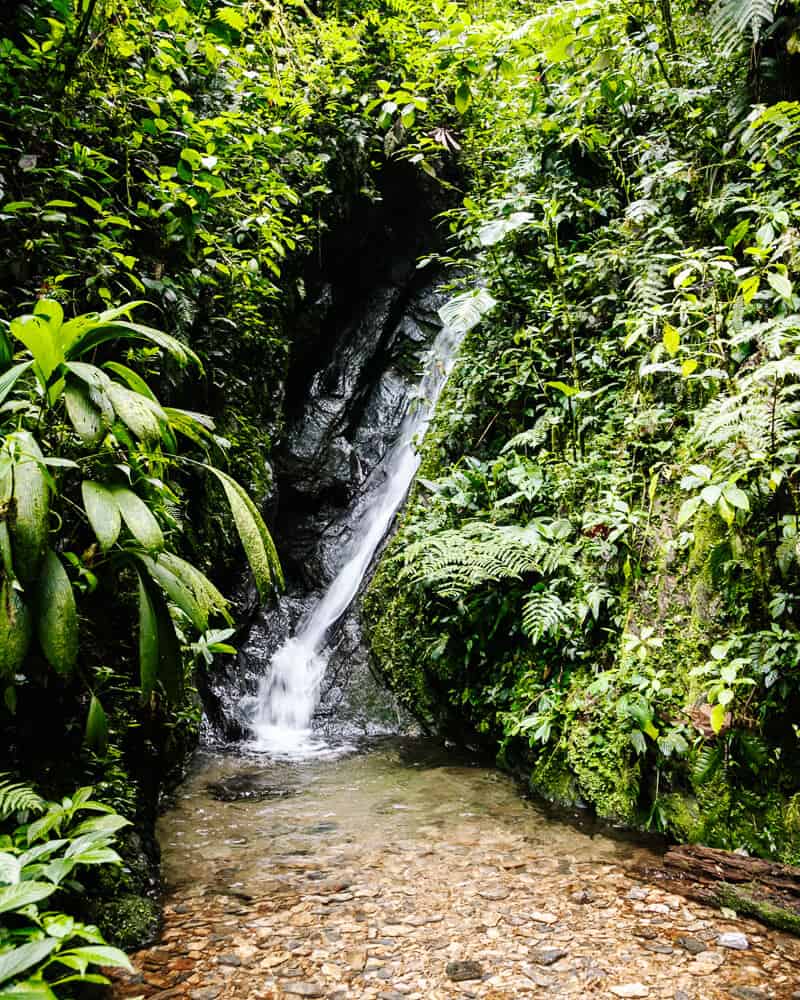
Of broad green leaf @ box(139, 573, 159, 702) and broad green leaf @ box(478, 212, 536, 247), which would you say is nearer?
broad green leaf @ box(139, 573, 159, 702)

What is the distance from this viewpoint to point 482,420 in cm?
552

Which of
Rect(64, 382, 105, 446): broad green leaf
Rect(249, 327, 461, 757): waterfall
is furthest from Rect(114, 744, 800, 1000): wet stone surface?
Rect(249, 327, 461, 757): waterfall

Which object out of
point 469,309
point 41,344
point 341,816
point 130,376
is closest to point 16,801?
point 41,344

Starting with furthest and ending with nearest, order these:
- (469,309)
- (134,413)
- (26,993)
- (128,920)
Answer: (469,309)
(128,920)
(134,413)
(26,993)

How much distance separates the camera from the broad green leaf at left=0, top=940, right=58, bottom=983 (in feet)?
3.92

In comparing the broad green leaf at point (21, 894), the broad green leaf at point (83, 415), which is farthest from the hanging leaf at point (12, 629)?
the broad green leaf at point (21, 894)

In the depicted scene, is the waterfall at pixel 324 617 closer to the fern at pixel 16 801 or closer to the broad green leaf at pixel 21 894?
the fern at pixel 16 801

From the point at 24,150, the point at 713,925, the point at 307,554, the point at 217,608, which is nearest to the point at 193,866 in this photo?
the point at 217,608

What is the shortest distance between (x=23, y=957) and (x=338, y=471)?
24.6 ft

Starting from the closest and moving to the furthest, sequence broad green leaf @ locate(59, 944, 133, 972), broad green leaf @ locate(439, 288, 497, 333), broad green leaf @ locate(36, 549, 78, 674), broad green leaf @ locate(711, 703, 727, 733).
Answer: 1. broad green leaf @ locate(59, 944, 133, 972)
2. broad green leaf @ locate(36, 549, 78, 674)
3. broad green leaf @ locate(711, 703, 727, 733)
4. broad green leaf @ locate(439, 288, 497, 333)

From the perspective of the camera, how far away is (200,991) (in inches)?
77.7

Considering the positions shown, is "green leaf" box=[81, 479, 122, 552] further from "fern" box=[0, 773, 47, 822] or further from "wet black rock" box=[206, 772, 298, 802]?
"wet black rock" box=[206, 772, 298, 802]

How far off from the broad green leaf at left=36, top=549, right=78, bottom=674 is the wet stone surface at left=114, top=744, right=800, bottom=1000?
107cm

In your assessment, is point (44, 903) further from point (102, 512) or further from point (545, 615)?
point (545, 615)
